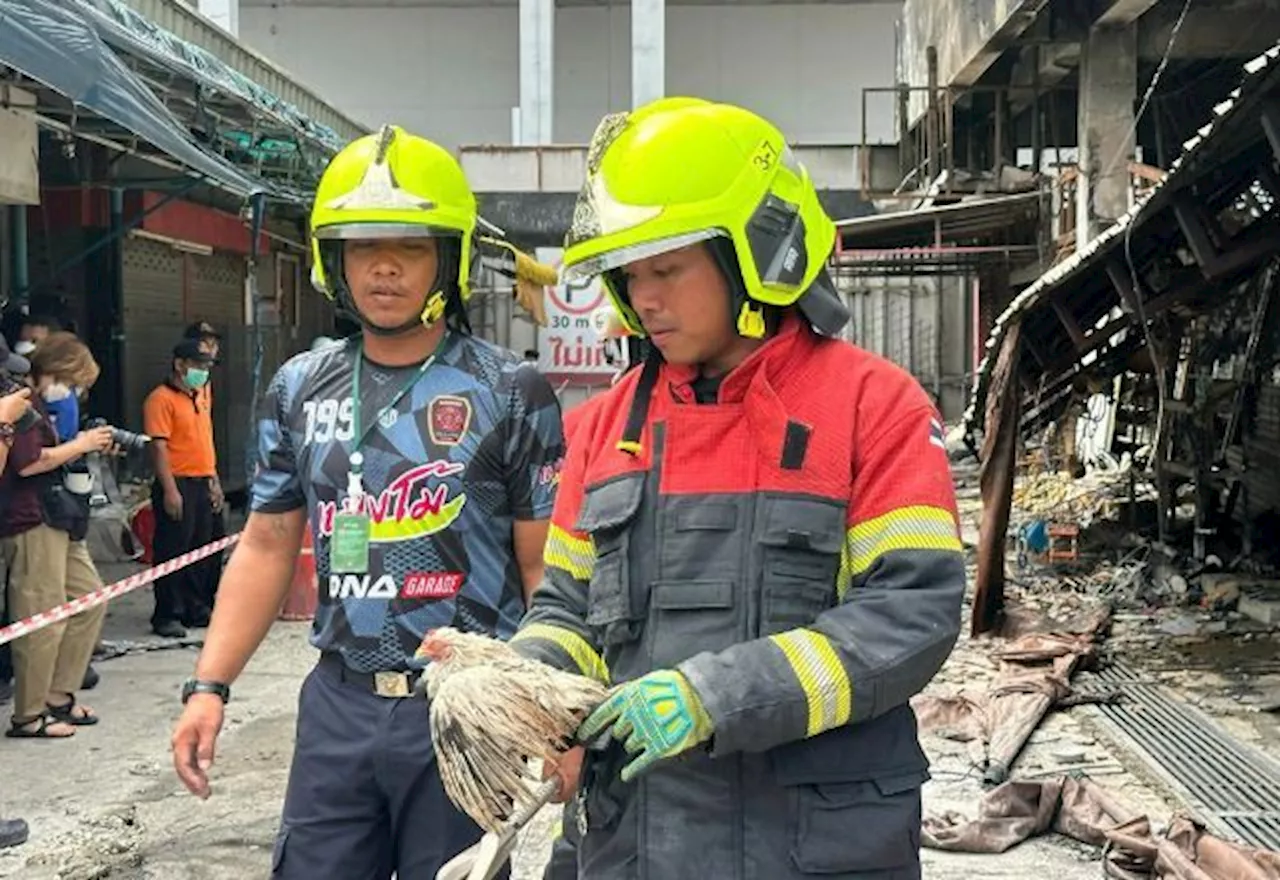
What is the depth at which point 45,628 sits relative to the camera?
602 cm

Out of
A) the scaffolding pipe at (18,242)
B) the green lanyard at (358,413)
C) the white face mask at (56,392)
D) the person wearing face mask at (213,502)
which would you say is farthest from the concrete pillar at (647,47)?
the green lanyard at (358,413)

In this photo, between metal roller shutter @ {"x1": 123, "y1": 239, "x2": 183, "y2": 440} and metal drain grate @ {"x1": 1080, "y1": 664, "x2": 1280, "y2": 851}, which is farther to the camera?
metal roller shutter @ {"x1": 123, "y1": 239, "x2": 183, "y2": 440}

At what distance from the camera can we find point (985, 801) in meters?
5.02

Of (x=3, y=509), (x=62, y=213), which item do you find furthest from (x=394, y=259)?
(x=62, y=213)

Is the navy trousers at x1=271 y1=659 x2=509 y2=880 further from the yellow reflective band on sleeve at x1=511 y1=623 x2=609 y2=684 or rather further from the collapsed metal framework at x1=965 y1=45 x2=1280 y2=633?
the collapsed metal framework at x1=965 y1=45 x2=1280 y2=633

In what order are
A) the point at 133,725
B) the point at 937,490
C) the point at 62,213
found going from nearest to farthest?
the point at 937,490
the point at 133,725
the point at 62,213

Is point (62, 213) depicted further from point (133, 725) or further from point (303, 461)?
point (303, 461)

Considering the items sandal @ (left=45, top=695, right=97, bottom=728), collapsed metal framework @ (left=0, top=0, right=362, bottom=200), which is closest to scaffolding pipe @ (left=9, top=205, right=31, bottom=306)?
collapsed metal framework @ (left=0, top=0, right=362, bottom=200)

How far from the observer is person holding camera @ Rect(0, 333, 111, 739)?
6023mm

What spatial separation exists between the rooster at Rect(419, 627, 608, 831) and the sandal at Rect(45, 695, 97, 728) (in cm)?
510

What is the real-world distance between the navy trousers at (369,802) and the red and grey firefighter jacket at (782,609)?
2.23 feet

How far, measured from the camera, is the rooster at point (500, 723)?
5.98ft

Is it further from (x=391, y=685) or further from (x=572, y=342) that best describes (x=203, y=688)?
(x=572, y=342)

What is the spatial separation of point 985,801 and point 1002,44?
11144mm
